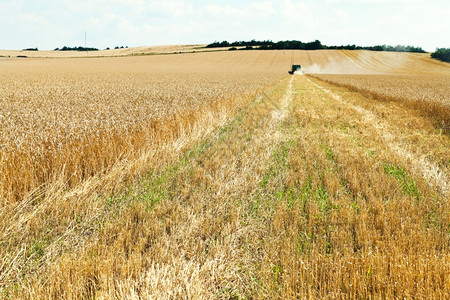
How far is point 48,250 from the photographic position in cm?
297

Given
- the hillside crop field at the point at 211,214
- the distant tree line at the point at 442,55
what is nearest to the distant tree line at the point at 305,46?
the distant tree line at the point at 442,55

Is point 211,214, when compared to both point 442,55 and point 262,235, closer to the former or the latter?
point 262,235

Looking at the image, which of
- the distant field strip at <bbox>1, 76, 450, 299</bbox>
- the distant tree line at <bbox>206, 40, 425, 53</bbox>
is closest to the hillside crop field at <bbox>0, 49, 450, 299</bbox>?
the distant field strip at <bbox>1, 76, 450, 299</bbox>

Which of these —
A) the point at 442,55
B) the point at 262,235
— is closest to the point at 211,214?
the point at 262,235

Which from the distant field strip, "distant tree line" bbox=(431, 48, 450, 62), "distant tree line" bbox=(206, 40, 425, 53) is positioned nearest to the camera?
the distant field strip

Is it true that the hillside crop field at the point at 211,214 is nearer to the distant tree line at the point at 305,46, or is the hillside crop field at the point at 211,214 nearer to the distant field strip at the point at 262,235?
the distant field strip at the point at 262,235

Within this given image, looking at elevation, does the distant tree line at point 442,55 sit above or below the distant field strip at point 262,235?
above

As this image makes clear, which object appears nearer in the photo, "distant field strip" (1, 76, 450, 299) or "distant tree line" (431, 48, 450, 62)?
"distant field strip" (1, 76, 450, 299)

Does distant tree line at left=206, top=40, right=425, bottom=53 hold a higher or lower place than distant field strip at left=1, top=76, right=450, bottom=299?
higher

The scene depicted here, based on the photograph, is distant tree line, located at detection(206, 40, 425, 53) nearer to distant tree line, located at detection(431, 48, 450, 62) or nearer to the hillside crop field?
distant tree line, located at detection(431, 48, 450, 62)

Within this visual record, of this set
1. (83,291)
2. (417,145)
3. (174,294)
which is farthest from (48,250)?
(417,145)

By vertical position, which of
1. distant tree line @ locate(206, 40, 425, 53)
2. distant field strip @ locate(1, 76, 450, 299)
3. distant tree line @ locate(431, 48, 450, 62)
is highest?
distant tree line @ locate(206, 40, 425, 53)

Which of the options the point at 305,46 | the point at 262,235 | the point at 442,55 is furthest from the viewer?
the point at 305,46

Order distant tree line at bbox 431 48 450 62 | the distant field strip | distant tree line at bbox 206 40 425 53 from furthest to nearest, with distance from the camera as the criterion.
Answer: distant tree line at bbox 206 40 425 53 < distant tree line at bbox 431 48 450 62 < the distant field strip
